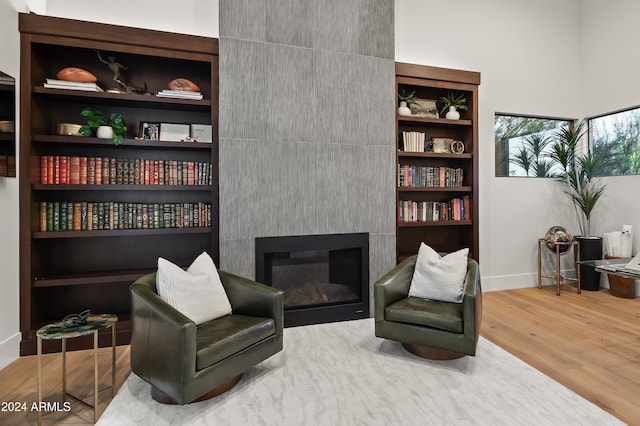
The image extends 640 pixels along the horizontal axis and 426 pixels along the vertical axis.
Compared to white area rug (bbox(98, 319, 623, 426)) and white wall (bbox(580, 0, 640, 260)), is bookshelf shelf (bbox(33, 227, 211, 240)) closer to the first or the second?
white area rug (bbox(98, 319, 623, 426))

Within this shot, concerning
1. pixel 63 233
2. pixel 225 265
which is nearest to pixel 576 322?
pixel 225 265

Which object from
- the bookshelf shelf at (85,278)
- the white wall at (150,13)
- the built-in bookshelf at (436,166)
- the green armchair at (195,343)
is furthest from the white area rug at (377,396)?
the white wall at (150,13)

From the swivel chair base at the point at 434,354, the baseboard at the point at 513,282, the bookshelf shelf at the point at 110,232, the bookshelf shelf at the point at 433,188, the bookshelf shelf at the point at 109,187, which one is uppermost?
the bookshelf shelf at the point at 433,188

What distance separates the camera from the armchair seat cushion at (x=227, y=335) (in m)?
1.93

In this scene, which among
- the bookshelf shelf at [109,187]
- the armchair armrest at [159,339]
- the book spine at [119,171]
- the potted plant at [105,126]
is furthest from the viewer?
the book spine at [119,171]

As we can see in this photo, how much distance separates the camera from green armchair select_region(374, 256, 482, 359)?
2354 millimetres

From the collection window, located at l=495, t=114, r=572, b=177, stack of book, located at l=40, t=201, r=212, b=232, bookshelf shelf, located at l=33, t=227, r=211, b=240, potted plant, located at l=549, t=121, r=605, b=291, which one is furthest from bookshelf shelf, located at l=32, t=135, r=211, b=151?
potted plant, located at l=549, t=121, r=605, b=291

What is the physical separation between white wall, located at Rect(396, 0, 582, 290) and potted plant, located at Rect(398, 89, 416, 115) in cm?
52

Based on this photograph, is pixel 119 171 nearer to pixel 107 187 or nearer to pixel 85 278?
pixel 107 187

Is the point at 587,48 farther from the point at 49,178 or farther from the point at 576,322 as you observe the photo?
the point at 49,178

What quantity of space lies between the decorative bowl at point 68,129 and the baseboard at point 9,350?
5.51 ft

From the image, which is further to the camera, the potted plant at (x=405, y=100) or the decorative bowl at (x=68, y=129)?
the potted plant at (x=405, y=100)

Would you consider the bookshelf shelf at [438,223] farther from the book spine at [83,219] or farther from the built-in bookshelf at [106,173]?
the book spine at [83,219]

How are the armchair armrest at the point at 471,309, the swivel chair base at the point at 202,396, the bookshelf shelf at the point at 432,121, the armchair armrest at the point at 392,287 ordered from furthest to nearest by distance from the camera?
the bookshelf shelf at the point at 432,121 → the armchair armrest at the point at 392,287 → the armchair armrest at the point at 471,309 → the swivel chair base at the point at 202,396
